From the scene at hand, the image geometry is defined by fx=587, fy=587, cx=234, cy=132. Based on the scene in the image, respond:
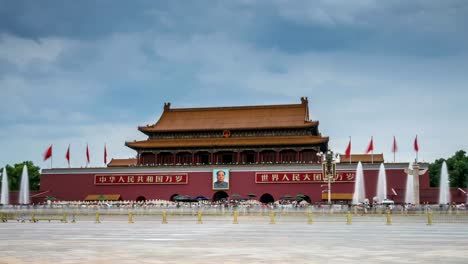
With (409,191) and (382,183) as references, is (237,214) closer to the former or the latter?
(409,191)

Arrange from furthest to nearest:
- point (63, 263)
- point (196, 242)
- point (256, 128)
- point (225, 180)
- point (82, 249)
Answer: point (256, 128) < point (225, 180) < point (196, 242) < point (82, 249) < point (63, 263)

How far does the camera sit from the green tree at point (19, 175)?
85438 millimetres

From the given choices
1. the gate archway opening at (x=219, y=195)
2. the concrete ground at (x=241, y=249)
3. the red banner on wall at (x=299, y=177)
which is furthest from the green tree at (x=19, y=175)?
the concrete ground at (x=241, y=249)

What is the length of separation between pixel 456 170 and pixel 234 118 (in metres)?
30.2

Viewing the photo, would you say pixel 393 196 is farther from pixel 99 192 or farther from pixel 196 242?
pixel 196 242

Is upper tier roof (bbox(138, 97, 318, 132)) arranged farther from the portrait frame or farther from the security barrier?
the security barrier

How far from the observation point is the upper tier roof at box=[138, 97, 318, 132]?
→ 68.2 meters

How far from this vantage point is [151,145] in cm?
6800

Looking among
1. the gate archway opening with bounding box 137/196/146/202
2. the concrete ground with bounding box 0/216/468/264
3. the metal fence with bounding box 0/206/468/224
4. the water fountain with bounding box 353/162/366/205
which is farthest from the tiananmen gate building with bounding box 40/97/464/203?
the concrete ground with bounding box 0/216/468/264

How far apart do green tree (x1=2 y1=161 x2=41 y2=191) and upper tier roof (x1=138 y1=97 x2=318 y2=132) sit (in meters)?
26.9

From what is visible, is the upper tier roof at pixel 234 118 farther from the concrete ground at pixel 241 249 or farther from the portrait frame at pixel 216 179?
the concrete ground at pixel 241 249

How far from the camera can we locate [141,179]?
6481cm

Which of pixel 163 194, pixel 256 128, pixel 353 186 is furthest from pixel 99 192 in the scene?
pixel 353 186

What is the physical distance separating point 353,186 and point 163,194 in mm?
20368
